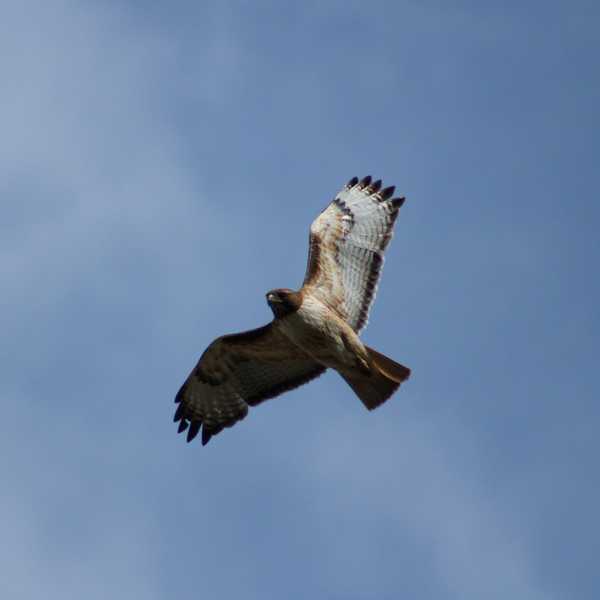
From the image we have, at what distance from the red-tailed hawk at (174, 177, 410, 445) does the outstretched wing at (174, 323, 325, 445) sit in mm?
12

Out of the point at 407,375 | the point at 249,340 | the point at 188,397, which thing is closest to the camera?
the point at 407,375

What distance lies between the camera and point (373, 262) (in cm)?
1472

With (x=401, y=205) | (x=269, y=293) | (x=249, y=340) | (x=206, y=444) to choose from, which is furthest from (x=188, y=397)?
(x=401, y=205)

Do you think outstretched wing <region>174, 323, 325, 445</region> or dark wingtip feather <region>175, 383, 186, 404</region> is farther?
dark wingtip feather <region>175, 383, 186, 404</region>

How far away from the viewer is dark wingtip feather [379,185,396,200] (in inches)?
608

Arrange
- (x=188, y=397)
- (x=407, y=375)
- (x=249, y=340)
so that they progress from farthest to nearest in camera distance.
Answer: (x=188, y=397), (x=249, y=340), (x=407, y=375)

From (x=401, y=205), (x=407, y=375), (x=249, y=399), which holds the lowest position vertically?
(x=407, y=375)

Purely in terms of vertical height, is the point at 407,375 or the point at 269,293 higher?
the point at 269,293

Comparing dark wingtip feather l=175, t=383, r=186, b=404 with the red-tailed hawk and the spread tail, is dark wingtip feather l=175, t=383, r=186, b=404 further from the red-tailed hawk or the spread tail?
the spread tail

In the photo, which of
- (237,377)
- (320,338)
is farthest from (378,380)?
(237,377)

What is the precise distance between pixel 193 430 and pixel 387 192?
3.75m

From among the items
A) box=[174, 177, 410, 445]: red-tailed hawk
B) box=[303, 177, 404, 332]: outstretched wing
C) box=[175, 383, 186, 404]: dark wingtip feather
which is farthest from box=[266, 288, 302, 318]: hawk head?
box=[175, 383, 186, 404]: dark wingtip feather

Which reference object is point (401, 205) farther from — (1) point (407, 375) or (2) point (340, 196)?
(1) point (407, 375)

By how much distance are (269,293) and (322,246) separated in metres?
1.20
